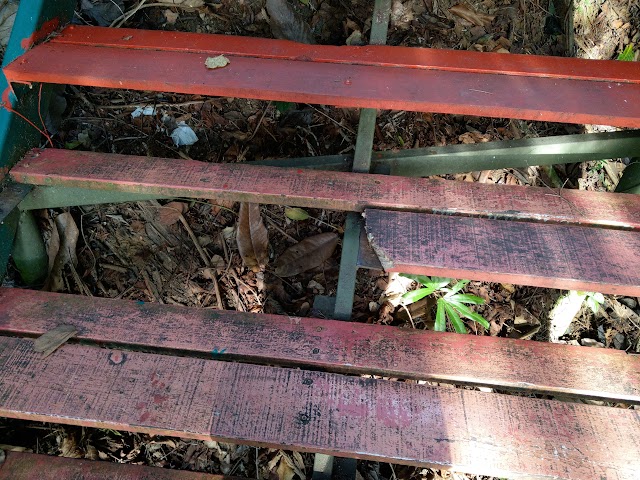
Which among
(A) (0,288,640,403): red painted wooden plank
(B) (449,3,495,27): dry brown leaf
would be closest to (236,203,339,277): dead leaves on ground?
(A) (0,288,640,403): red painted wooden plank

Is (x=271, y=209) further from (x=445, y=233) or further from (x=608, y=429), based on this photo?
(x=608, y=429)

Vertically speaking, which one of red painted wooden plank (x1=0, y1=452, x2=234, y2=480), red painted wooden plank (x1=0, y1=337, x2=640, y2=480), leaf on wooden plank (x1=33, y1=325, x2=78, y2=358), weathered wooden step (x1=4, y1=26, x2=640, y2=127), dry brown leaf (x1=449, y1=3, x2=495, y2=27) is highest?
weathered wooden step (x1=4, y1=26, x2=640, y2=127)

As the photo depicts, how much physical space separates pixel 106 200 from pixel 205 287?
27.8 inches

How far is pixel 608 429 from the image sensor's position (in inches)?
58.6

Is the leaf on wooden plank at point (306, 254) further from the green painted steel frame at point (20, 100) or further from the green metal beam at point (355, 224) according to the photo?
the green painted steel frame at point (20, 100)

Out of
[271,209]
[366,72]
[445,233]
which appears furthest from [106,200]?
[445,233]

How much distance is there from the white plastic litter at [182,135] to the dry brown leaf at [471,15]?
1605mm

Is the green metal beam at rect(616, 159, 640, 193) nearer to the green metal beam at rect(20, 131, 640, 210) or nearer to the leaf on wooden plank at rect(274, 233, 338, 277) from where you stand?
the green metal beam at rect(20, 131, 640, 210)

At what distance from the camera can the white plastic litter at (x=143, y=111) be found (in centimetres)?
269

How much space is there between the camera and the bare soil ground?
2.28 metres

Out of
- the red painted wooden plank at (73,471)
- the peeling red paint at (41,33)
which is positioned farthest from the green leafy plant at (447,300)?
the peeling red paint at (41,33)

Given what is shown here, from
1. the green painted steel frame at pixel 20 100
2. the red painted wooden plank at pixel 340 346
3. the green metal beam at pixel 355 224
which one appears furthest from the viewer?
the green painted steel frame at pixel 20 100

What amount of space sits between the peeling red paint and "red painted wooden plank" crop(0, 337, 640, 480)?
1.12 meters

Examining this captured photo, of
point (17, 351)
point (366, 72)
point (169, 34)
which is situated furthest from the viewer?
point (169, 34)
